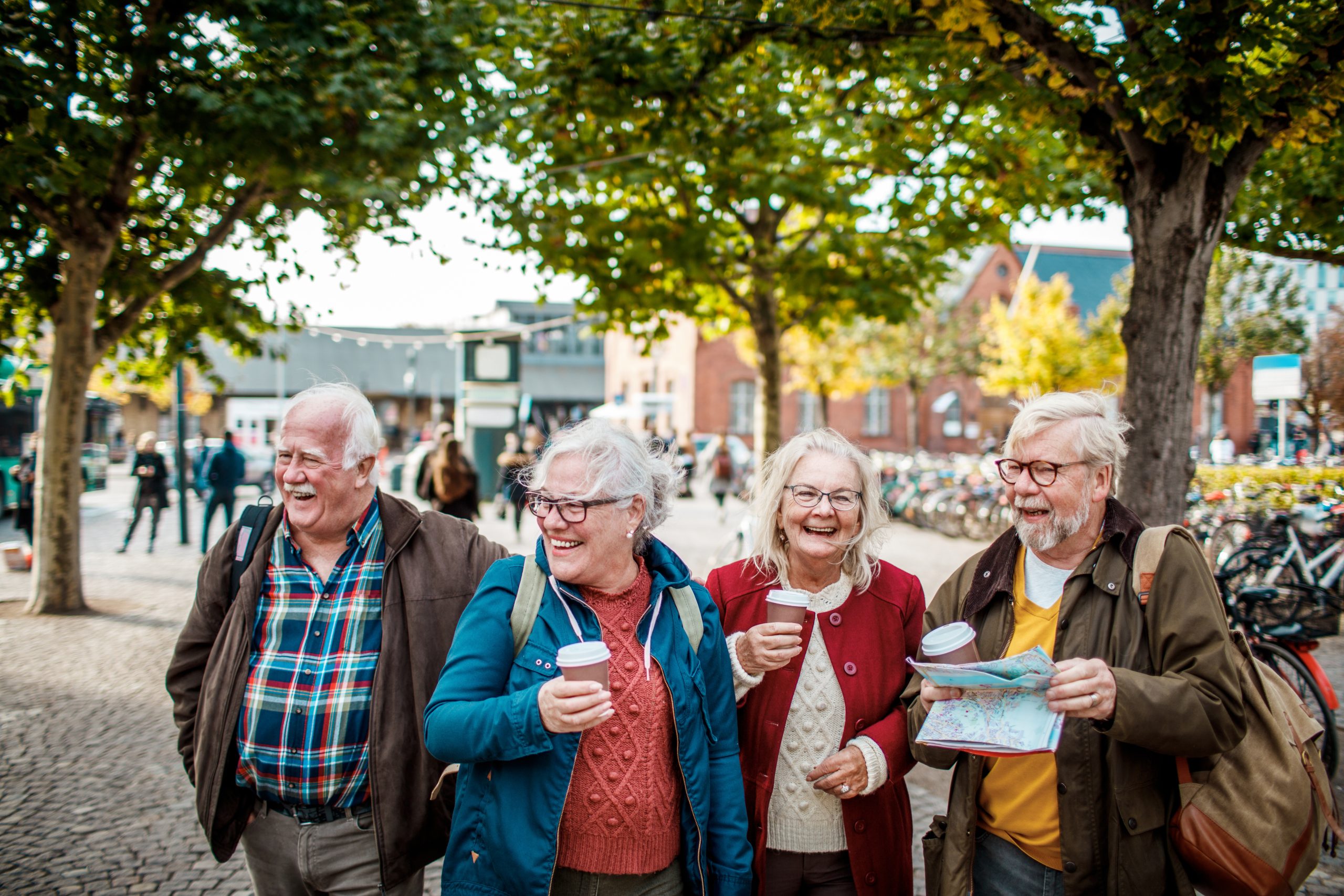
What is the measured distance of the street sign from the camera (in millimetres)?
10383

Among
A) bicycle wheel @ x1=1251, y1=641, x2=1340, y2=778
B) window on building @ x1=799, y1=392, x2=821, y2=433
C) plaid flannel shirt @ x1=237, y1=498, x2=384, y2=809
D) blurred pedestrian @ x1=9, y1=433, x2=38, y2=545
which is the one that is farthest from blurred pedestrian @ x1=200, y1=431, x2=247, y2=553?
window on building @ x1=799, y1=392, x2=821, y2=433

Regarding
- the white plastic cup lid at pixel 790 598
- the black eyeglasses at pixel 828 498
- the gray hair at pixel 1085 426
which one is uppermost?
the gray hair at pixel 1085 426

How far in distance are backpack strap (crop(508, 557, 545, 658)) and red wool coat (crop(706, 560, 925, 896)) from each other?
0.61 metres

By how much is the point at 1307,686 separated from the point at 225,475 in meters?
11.7

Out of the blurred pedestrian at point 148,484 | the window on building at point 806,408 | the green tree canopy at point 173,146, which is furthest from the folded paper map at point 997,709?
the window on building at point 806,408

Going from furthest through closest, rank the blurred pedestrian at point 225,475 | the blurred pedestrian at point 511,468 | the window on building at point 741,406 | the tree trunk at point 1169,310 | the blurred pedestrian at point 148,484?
the window on building at point 741,406 → the blurred pedestrian at point 148,484 → the blurred pedestrian at point 225,475 → the blurred pedestrian at point 511,468 → the tree trunk at point 1169,310

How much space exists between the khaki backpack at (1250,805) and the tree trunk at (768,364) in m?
8.74

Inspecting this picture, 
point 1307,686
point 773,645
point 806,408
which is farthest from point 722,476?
point 806,408

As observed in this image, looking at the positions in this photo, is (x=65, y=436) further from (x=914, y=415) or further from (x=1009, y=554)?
(x=914, y=415)

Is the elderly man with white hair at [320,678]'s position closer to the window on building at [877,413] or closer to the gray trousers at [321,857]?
the gray trousers at [321,857]

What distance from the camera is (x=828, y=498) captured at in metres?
2.31

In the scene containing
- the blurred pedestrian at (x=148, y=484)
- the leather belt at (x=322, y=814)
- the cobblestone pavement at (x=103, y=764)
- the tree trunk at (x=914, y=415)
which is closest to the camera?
the leather belt at (x=322, y=814)

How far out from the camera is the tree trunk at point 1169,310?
456 cm

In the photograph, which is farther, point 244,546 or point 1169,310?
point 1169,310
